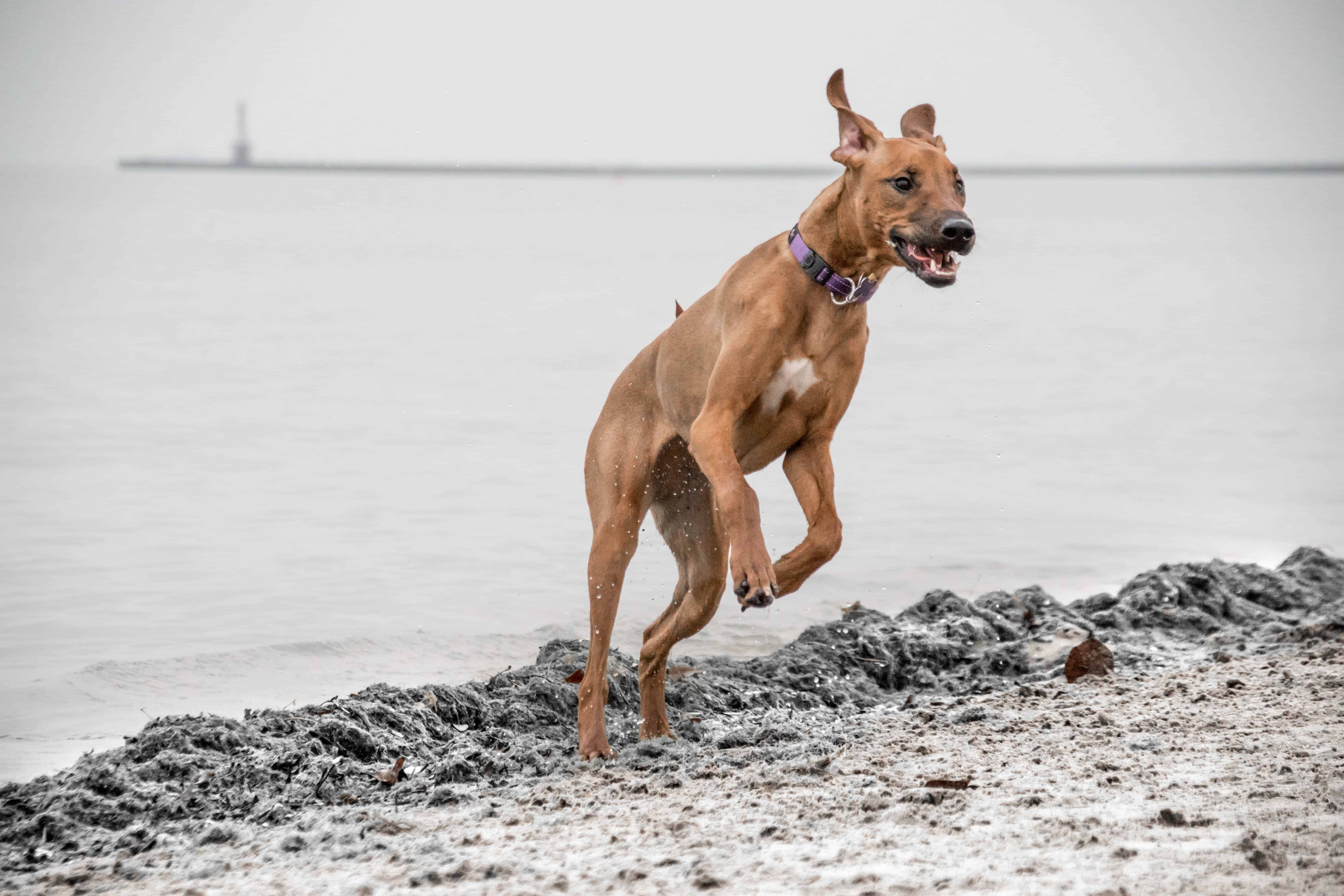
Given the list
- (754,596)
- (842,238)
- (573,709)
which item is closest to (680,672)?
(573,709)

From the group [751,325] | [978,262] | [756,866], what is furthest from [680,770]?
[978,262]

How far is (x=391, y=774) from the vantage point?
4.26 metres

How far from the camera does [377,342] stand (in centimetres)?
1741

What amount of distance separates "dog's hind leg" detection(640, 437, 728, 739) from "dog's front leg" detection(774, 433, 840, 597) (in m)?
0.45

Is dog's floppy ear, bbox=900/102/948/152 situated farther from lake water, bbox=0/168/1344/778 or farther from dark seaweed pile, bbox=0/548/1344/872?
dark seaweed pile, bbox=0/548/1344/872

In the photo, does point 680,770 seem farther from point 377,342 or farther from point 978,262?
point 978,262

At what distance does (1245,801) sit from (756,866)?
133cm

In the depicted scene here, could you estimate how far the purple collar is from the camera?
176 inches

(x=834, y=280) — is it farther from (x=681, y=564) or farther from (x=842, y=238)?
(x=681, y=564)

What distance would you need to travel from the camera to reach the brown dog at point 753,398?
14.0 feet

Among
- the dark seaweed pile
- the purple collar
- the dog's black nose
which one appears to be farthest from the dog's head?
the dark seaweed pile

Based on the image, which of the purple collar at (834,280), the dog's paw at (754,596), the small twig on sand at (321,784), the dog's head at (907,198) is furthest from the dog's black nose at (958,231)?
the small twig on sand at (321,784)

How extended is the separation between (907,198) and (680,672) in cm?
228

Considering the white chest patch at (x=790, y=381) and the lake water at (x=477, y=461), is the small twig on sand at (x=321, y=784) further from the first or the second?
the white chest patch at (x=790, y=381)
